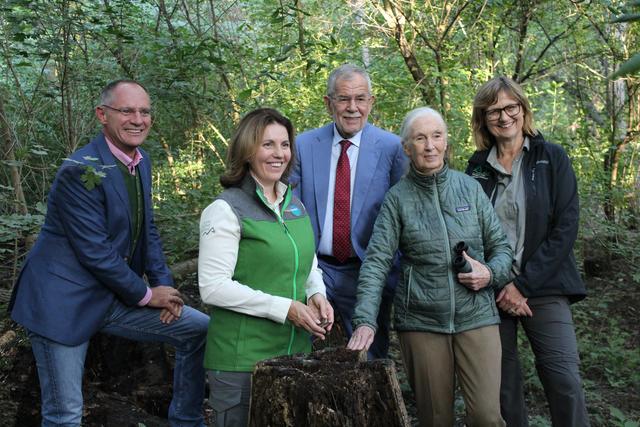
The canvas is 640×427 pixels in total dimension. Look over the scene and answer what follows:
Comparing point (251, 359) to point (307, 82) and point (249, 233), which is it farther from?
point (307, 82)

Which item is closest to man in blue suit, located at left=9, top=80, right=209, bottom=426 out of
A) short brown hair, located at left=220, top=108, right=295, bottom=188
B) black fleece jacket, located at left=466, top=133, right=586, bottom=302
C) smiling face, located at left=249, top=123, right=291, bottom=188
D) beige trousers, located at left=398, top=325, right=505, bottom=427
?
short brown hair, located at left=220, top=108, right=295, bottom=188

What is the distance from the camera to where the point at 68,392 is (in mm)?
3424

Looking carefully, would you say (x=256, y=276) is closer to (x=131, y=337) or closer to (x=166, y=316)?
(x=166, y=316)

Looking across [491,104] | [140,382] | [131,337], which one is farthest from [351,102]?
[140,382]

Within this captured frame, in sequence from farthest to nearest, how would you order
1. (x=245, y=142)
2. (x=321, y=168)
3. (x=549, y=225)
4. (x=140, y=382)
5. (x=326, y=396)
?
(x=140, y=382) → (x=321, y=168) → (x=549, y=225) → (x=245, y=142) → (x=326, y=396)

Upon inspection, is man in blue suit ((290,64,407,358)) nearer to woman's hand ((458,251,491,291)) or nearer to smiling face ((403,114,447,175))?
smiling face ((403,114,447,175))

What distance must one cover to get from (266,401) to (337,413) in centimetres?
30

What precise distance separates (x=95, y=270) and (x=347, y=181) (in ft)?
4.89

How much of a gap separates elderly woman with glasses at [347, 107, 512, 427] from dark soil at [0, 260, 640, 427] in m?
0.94

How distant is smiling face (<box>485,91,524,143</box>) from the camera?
12.1 ft

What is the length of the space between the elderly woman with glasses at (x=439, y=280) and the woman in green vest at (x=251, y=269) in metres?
0.42

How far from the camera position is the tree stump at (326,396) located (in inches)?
108

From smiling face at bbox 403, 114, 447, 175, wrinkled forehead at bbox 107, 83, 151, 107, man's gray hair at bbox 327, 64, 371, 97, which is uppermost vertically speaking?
man's gray hair at bbox 327, 64, 371, 97

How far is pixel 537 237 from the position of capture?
3.68 metres
